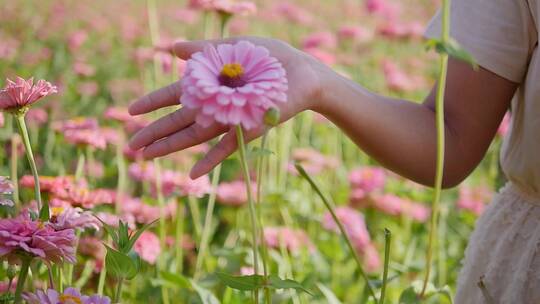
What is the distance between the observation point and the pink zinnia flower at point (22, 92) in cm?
60

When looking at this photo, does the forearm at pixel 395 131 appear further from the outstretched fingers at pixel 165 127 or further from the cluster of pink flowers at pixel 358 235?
the cluster of pink flowers at pixel 358 235

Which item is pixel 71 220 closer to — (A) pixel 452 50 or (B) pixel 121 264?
(B) pixel 121 264

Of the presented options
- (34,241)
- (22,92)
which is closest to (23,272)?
(34,241)

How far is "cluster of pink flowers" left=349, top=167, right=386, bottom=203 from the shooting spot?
4.62 feet

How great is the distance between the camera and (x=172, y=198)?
1.17 m

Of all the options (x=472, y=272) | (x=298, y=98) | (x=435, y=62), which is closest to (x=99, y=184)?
(x=472, y=272)

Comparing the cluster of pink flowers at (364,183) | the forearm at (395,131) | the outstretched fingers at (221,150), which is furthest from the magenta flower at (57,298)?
the cluster of pink flowers at (364,183)

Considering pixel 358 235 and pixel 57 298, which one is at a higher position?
pixel 57 298

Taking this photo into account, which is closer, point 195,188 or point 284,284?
point 284,284

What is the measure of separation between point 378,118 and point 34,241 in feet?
0.95

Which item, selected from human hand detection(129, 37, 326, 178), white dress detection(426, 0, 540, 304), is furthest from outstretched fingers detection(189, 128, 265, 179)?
white dress detection(426, 0, 540, 304)

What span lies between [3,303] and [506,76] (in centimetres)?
45

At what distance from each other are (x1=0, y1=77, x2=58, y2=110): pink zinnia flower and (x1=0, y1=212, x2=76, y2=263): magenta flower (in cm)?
9

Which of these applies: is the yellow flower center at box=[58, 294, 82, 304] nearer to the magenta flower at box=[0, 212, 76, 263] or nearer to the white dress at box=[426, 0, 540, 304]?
the magenta flower at box=[0, 212, 76, 263]
